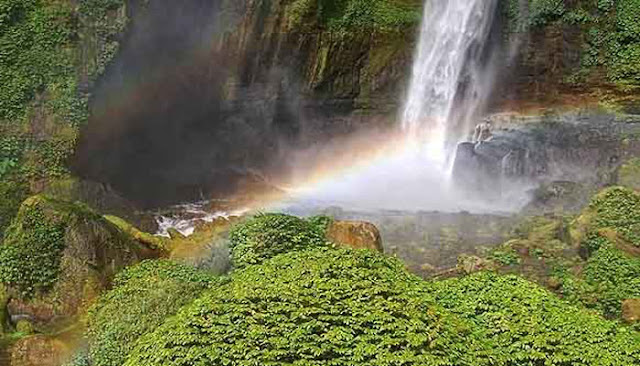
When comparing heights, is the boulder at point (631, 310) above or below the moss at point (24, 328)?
above

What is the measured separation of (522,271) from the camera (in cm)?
1299

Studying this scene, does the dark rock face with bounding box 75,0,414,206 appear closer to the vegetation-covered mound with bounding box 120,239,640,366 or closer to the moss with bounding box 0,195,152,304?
the moss with bounding box 0,195,152,304

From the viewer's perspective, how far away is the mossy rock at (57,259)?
1112 centimetres

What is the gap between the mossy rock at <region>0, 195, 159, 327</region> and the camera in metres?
11.1

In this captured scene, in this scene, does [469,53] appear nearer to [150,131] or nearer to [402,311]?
[150,131]

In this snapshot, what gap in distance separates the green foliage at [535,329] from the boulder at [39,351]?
213 inches

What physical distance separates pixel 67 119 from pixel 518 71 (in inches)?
596

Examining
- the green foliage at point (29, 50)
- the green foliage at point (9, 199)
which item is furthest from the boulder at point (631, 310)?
the green foliage at point (29, 50)

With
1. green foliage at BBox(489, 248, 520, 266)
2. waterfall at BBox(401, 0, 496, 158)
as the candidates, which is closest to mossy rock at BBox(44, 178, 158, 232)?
green foliage at BBox(489, 248, 520, 266)

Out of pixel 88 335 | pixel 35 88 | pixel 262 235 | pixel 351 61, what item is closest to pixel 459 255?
pixel 262 235

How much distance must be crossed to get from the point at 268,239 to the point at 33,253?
4597 millimetres

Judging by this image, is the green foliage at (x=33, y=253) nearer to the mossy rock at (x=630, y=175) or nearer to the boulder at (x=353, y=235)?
the boulder at (x=353, y=235)

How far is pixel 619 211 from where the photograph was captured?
44.8 feet

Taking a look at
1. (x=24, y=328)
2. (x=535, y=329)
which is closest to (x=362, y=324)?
(x=535, y=329)
